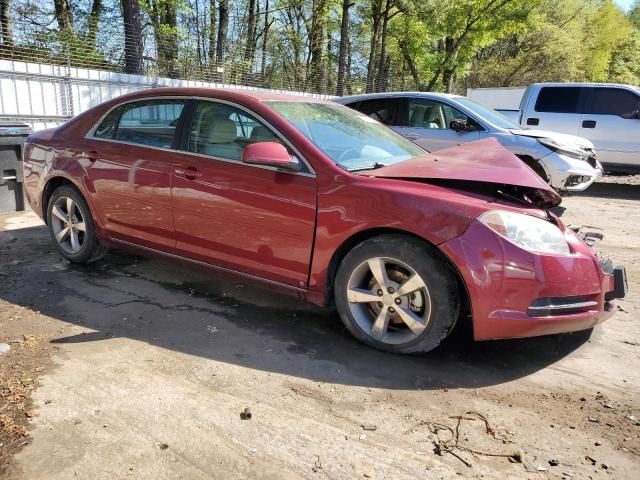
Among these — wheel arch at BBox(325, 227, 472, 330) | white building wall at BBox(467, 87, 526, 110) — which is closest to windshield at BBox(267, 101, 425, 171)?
wheel arch at BBox(325, 227, 472, 330)

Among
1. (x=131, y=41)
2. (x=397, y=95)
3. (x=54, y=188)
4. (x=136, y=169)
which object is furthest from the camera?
(x=131, y=41)

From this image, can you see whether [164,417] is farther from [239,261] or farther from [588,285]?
[588,285]

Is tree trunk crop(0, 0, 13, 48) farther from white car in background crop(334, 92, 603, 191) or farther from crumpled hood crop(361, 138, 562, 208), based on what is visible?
crumpled hood crop(361, 138, 562, 208)

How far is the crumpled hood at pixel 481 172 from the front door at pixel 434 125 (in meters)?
4.37

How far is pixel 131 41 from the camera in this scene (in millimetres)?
14789

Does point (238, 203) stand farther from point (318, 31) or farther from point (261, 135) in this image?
point (318, 31)

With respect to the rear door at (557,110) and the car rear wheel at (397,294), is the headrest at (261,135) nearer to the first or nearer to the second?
the car rear wheel at (397,294)

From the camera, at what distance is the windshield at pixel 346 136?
3.54 m

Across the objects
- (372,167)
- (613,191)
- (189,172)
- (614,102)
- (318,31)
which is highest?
(318,31)

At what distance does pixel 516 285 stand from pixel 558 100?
9.56 metres

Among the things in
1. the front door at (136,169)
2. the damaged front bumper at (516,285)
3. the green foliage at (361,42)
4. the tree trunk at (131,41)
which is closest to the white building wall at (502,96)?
A: the green foliage at (361,42)

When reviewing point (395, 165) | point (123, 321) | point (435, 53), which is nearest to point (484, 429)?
point (395, 165)

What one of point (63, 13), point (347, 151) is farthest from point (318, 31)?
point (347, 151)

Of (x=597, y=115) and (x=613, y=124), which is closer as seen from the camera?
(x=613, y=124)
